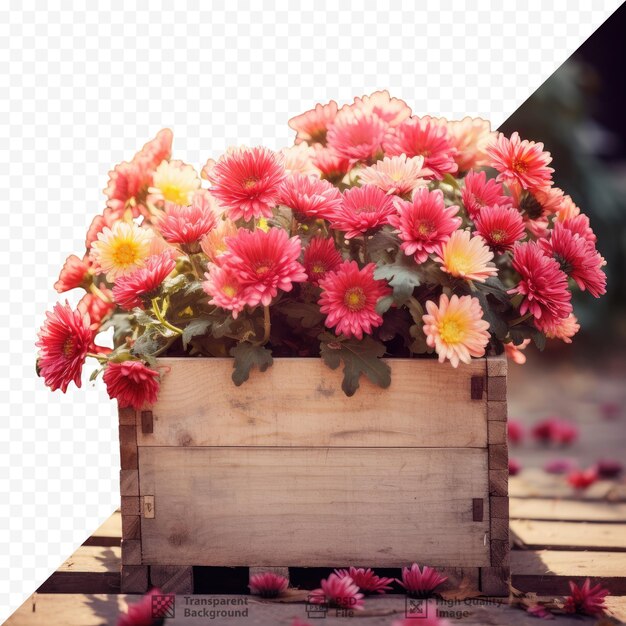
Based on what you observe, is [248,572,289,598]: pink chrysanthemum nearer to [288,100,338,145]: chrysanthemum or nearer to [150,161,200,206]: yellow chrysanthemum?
[150,161,200,206]: yellow chrysanthemum

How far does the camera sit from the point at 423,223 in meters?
1.29

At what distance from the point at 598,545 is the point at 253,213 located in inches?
34.8

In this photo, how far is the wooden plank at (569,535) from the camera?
1583 mm

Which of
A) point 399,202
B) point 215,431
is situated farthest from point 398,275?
point 215,431

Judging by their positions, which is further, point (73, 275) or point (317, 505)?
point (73, 275)

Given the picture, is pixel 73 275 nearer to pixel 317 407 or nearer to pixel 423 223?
pixel 317 407

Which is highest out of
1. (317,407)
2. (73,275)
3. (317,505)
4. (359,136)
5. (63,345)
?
(359,136)

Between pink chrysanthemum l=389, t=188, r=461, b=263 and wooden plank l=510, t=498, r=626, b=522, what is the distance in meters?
0.74

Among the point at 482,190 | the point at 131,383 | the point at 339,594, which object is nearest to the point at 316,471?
the point at 339,594

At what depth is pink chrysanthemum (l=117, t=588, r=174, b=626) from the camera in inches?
48.8

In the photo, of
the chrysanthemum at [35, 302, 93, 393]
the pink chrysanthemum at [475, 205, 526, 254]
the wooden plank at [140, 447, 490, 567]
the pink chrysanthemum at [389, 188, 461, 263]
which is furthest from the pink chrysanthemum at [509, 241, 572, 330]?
the chrysanthemum at [35, 302, 93, 393]

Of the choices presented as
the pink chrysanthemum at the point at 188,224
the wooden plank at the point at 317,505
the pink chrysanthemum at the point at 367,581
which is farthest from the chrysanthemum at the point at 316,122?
the pink chrysanthemum at the point at 367,581

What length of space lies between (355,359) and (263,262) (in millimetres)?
200

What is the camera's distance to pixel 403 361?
1316 mm
